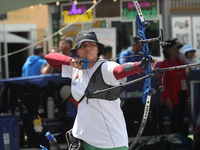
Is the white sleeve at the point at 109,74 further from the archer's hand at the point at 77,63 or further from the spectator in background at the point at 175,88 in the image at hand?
the spectator in background at the point at 175,88

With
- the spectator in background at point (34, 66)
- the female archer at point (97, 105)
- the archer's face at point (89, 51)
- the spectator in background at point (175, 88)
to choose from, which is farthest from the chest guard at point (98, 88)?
the spectator in background at point (34, 66)

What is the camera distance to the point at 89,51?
13.2ft

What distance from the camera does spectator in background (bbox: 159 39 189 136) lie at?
7492 mm

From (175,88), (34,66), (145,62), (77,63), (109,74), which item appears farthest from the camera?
(34,66)

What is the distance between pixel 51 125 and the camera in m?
7.15

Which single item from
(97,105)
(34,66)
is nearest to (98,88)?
(97,105)

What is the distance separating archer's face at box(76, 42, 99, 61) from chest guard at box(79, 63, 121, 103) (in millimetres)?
130

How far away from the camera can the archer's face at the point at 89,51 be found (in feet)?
13.1

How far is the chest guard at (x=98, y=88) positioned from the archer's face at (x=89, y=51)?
0.43 ft

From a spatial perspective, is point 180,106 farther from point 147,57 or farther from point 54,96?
point 147,57

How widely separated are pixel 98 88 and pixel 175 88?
3892 millimetres

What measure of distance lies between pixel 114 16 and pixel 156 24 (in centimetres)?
114

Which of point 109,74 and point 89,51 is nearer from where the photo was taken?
point 109,74

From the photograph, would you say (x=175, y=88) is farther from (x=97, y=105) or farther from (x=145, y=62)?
(x=145, y=62)
